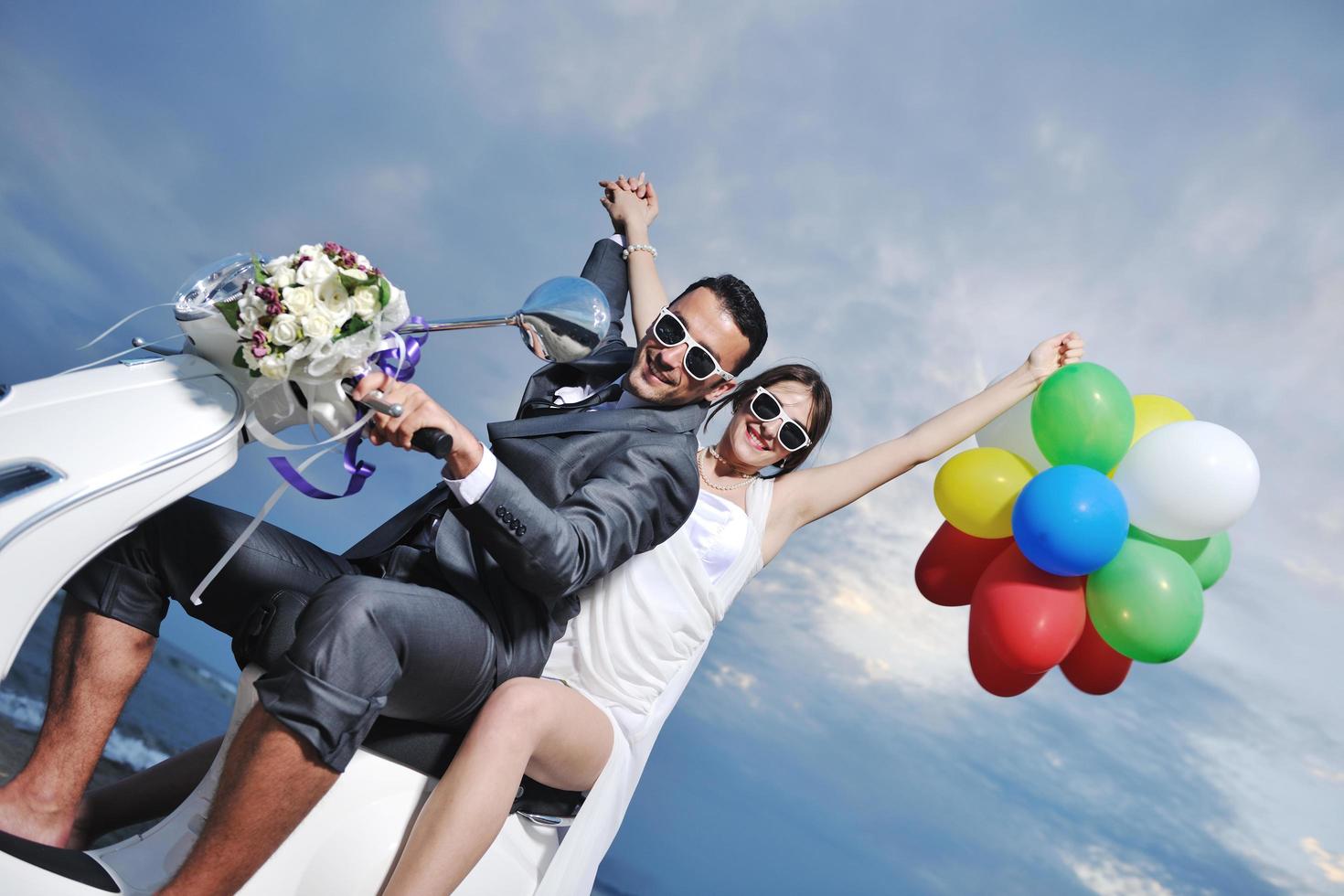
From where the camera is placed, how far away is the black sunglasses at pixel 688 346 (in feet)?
8.09

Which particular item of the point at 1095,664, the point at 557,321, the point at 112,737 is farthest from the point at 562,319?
the point at 112,737

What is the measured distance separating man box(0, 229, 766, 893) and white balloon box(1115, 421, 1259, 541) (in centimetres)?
129

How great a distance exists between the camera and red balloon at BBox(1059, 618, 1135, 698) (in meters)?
3.11

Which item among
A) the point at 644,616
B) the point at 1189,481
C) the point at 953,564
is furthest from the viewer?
the point at 953,564

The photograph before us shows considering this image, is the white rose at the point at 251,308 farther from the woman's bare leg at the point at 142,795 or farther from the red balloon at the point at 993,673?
the red balloon at the point at 993,673

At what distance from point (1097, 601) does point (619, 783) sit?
1.54m

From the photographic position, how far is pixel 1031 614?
2932 millimetres

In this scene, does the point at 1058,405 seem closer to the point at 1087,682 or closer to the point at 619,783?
the point at 1087,682

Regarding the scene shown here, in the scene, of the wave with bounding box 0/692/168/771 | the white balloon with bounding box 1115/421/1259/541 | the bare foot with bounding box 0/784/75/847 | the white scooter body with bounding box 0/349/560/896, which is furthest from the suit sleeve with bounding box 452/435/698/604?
the wave with bounding box 0/692/168/771

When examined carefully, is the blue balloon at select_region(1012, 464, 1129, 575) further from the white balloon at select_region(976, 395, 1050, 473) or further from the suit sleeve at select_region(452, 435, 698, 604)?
the suit sleeve at select_region(452, 435, 698, 604)

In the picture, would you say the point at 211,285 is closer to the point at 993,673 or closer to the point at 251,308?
the point at 251,308

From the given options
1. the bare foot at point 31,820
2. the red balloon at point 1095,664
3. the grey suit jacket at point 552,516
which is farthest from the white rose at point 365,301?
the red balloon at point 1095,664

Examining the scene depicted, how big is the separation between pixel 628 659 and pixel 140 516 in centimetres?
109

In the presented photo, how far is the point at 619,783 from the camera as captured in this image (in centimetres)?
231
